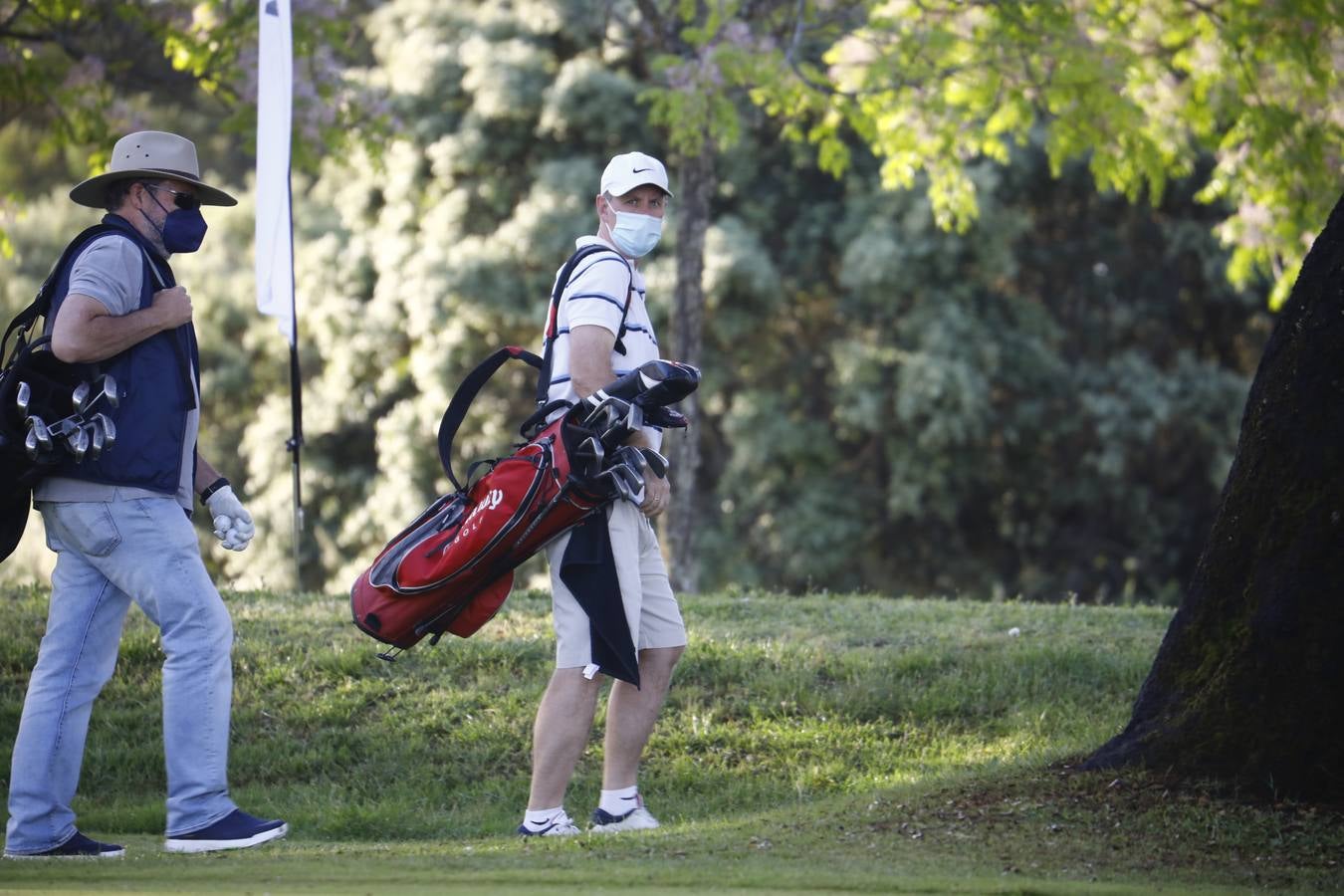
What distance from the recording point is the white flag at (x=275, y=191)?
8273 mm

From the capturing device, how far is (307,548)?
80.2 ft

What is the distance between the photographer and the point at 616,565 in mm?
5641

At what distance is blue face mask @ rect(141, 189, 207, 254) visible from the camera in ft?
18.9

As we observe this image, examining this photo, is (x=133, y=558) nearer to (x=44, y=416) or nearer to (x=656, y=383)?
(x=44, y=416)

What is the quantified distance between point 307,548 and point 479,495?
19474 mm

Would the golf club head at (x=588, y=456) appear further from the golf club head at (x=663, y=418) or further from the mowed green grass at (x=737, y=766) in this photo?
the mowed green grass at (x=737, y=766)

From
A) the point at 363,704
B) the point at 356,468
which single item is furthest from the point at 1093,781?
the point at 356,468

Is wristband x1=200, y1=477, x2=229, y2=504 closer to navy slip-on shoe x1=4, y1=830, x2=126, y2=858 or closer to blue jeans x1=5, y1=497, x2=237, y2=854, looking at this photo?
blue jeans x1=5, y1=497, x2=237, y2=854

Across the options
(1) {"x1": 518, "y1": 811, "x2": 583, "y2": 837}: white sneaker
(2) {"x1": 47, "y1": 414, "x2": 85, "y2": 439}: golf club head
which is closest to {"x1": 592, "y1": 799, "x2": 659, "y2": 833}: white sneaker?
(1) {"x1": 518, "y1": 811, "x2": 583, "y2": 837}: white sneaker

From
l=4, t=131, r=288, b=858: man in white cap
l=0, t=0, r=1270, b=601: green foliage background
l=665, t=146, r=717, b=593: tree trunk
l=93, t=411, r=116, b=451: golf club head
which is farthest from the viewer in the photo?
l=0, t=0, r=1270, b=601: green foliage background

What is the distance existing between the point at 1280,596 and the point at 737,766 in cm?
266

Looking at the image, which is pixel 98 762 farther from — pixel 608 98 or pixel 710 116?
pixel 608 98

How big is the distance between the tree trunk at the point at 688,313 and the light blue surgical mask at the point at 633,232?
22.5 ft

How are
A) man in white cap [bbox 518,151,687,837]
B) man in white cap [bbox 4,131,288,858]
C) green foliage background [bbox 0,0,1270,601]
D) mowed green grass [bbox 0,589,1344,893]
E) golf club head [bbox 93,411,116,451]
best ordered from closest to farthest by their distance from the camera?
mowed green grass [bbox 0,589,1344,893]
golf club head [bbox 93,411,116,451]
man in white cap [bbox 4,131,288,858]
man in white cap [bbox 518,151,687,837]
green foliage background [bbox 0,0,1270,601]
